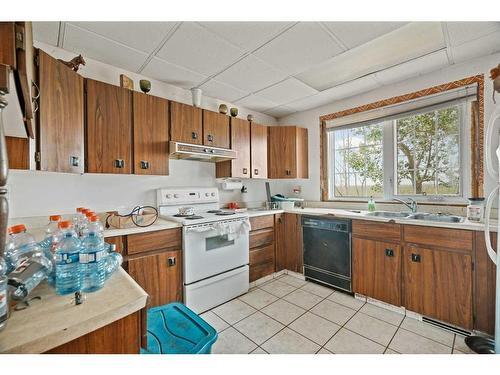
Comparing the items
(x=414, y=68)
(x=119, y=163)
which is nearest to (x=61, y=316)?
(x=119, y=163)

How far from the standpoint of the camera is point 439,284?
5.94 feet

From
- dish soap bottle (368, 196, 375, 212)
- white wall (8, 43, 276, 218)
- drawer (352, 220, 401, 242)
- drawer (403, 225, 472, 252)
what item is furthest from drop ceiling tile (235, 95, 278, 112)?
drawer (403, 225, 472, 252)

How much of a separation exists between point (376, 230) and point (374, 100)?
165 cm

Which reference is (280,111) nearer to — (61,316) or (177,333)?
(177,333)

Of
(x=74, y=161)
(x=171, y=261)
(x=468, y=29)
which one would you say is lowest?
(x=171, y=261)

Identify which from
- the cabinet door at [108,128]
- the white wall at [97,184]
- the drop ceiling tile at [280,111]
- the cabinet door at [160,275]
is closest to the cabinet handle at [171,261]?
the cabinet door at [160,275]

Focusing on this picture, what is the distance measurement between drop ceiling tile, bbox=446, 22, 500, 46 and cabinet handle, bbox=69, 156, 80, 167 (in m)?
2.93

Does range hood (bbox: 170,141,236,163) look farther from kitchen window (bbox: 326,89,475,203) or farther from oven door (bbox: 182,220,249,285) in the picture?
kitchen window (bbox: 326,89,475,203)

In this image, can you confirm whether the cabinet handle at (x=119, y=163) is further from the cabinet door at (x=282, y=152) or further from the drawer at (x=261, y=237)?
the cabinet door at (x=282, y=152)

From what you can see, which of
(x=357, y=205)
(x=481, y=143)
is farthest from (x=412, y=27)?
(x=357, y=205)

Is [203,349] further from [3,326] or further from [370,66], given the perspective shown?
[370,66]

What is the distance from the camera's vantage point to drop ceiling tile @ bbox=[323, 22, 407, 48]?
1578mm

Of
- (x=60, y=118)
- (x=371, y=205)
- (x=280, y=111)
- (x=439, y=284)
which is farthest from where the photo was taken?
(x=280, y=111)

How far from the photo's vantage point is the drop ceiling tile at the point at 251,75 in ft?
6.88
